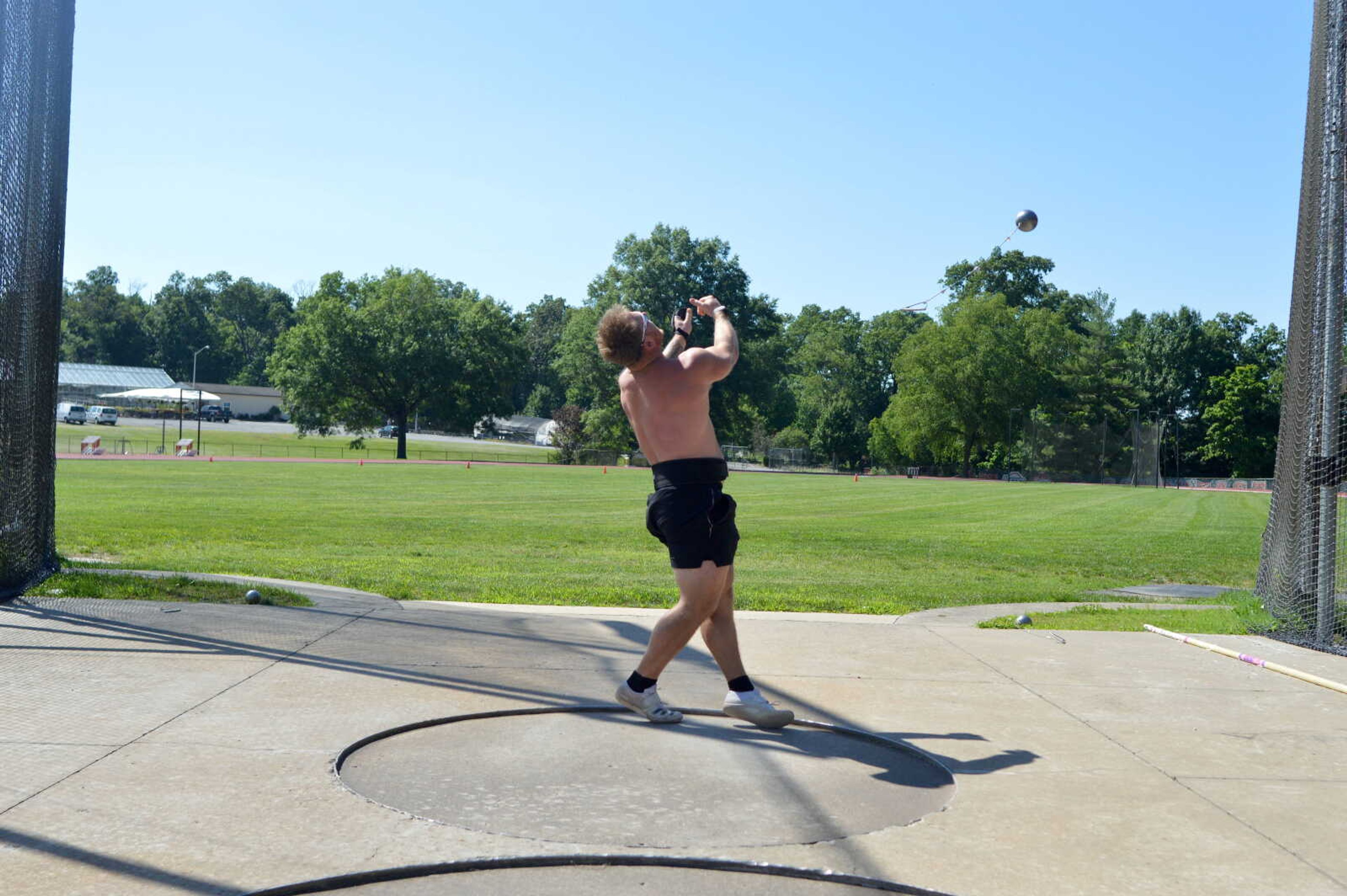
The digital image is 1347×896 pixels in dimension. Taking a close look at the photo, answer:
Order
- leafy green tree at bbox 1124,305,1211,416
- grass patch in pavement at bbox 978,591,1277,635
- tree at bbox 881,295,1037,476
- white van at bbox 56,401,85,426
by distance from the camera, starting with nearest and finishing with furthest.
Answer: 1. grass patch in pavement at bbox 978,591,1277,635
2. white van at bbox 56,401,85,426
3. tree at bbox 881,295,1037,476
4. leafy green tree at bbox 1124,305,1211,416

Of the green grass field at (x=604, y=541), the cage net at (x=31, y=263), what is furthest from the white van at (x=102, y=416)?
the cage net at (x=31, y=263)

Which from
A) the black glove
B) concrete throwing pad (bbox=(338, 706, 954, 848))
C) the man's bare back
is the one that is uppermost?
the black glove

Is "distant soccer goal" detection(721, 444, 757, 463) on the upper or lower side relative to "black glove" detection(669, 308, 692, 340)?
lower

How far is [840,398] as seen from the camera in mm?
105812

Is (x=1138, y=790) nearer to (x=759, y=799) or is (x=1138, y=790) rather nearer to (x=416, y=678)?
(x=759, y=799)

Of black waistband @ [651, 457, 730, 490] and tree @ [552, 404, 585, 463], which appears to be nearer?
black waistband @ [651, 457, 730, 490]

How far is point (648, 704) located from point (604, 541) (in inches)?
514

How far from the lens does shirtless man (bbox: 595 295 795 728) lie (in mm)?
4973

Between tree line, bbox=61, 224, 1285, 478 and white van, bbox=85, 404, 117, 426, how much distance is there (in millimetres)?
15258

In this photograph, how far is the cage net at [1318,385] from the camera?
808 centimetres

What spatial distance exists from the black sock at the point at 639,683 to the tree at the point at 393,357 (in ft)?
241

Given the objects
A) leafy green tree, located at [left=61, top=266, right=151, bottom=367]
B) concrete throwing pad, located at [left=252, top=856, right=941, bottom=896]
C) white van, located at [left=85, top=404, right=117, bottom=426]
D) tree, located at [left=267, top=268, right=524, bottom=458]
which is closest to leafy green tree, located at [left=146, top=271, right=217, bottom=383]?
leafy green tree, located at [left=61, top=266, right=151, bottom=367]

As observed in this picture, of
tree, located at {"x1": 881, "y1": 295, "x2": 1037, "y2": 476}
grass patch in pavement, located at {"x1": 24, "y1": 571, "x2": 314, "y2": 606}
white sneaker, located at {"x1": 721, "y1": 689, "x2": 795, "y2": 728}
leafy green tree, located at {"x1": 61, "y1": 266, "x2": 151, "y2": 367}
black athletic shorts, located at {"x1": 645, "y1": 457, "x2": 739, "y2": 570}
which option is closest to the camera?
black athletic shorts, located at {"x1": 645, "y1": 457, "x2": 739, "y2": 570}

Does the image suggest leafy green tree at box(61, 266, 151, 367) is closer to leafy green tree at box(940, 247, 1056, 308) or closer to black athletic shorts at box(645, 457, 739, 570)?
leafy green tree at box(940, 247, 1056, 308)
